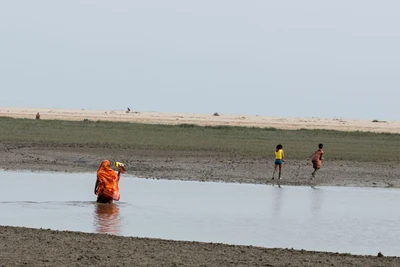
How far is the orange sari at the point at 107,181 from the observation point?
1839 centimetres

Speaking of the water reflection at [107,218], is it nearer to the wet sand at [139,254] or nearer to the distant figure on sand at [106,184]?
the distant figure on sand at [106,184]

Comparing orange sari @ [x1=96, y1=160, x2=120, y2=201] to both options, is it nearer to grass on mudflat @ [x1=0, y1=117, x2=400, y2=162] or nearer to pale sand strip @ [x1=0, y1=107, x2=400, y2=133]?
grass on mudflat @ [x1=0, y1=117, x2=400, y2=162]

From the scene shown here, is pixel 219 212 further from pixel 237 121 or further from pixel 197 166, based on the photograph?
pixel 237 121

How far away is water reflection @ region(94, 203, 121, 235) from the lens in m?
14.8

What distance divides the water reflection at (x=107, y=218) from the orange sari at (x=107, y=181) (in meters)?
0.25

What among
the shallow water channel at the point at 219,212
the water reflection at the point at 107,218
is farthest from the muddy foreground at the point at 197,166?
the water reflection at the point at 107,218

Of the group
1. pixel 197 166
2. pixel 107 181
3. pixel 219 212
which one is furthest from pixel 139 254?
pixel 197 166

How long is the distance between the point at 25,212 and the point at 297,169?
14397 mm

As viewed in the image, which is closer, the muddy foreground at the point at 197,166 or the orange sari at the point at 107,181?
the orange sari at the point at 107,181

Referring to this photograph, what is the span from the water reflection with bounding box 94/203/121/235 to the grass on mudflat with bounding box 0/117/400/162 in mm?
16405

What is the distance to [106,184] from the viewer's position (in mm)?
18578

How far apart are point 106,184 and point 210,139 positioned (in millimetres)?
25622

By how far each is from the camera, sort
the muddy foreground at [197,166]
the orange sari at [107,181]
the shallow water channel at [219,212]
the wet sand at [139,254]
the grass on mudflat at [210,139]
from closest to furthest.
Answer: the wet sand at [139,254]
the shallow water channel at [219,212]
the orange sari at [107,181]
the muddy foreground at [197,166]
the grass on mudflat at [210,139]

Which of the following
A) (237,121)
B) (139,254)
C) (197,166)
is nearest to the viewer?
(139,254)
